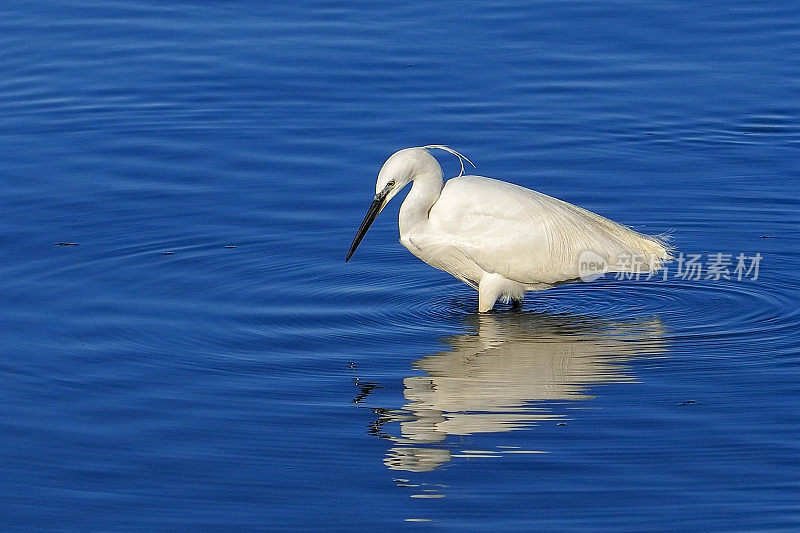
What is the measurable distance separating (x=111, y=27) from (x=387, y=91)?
11.3 ft

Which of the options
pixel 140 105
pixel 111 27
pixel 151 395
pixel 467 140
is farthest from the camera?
pixel 111 27

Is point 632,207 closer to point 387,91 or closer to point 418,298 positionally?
point 418,298

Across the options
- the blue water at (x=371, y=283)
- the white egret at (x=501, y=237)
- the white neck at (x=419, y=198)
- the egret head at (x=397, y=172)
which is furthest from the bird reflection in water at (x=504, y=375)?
the egret head at (x=397, y=172)

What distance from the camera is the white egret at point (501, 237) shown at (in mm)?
8633

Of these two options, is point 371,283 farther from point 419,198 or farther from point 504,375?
point 504,375

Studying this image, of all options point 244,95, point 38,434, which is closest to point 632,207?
point 244,95

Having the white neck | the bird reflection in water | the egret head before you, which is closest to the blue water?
the bird reflection in water

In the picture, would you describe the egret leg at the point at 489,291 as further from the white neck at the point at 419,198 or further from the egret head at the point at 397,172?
the egret head at the point at 397,172

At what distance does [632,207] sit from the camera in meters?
10.2

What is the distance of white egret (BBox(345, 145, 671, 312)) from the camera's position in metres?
8.63

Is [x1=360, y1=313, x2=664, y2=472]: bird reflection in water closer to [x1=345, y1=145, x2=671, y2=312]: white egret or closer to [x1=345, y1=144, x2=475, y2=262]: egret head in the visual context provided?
[x1=345, y1=145, x2=671, y2=312]: white egret

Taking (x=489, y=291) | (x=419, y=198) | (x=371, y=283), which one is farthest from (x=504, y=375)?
(x=371, y=283)

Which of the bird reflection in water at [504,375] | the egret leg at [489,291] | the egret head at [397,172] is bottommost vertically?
the bird reflection in water at [504,375]

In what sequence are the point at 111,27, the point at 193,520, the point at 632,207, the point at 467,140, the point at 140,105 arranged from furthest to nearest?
the point at 111,27, the point at 140,105, the point at 467,140, the point at 632,207, the point at 193,520
